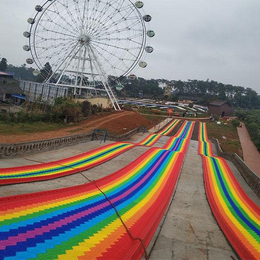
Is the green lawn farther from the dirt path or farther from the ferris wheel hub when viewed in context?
the ferris wheel hub

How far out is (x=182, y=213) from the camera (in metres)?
9.62

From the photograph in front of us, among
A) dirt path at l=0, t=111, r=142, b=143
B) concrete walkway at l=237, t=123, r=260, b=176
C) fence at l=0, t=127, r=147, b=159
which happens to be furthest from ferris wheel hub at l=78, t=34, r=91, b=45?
concrete walkway at l=237, t=123, r=260, b=176

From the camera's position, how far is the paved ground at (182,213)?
662 centimetres

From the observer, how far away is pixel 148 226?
24.8 feet

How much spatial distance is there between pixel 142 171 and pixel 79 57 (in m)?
32.1

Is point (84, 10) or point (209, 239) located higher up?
point (84, 10)

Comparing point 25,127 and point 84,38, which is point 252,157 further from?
point 84,38

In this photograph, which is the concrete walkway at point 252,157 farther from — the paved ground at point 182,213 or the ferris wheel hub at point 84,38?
the ferris wheel hub at point 84,38

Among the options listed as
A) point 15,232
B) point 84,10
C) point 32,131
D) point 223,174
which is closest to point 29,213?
point 15,232

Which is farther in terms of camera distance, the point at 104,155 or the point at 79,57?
the point at 79,57

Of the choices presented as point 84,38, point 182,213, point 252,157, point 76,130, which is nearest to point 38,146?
point 76,130

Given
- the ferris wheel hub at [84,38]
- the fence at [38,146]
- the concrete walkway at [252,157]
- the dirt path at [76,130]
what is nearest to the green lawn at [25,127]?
the dirt path at [76,130]

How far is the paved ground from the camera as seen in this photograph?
21.7ft

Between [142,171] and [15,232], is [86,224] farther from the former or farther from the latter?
[142,171]
